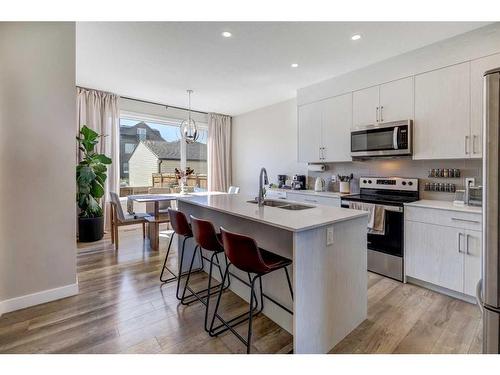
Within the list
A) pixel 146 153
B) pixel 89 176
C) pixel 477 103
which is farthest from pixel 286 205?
pixel 146 153

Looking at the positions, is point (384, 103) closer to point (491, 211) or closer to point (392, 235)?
point (392, 235)

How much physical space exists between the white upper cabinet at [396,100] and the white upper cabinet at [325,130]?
18.5 inches

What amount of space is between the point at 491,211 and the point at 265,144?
4.88m

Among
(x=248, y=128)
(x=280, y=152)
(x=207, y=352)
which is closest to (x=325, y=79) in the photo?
(x=280, y=152)

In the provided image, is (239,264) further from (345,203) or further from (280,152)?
(280,152)

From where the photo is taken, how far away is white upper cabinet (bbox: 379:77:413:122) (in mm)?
3025

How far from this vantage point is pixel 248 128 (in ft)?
20.8

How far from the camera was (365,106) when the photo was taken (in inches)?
136

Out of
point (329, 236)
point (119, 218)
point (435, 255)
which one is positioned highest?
point (329, 236)

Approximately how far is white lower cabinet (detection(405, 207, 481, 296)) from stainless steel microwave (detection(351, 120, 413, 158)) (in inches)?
30.2

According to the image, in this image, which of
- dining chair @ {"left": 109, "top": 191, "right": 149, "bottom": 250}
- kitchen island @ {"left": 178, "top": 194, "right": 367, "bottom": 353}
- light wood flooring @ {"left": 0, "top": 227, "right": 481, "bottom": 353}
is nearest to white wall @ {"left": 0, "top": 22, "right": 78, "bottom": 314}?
light wood flooring @ {"left": 0, "top": 227, "right": 481, "bottom": 353}

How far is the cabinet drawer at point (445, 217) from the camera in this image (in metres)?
2.34

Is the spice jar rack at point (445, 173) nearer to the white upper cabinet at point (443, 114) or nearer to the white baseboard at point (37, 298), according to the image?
the white upper cabinet at point (443, 114)
